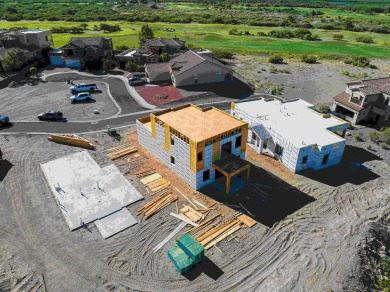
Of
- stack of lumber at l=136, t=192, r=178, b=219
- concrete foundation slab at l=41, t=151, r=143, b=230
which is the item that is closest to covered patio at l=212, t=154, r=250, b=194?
stack of lumber at l=136, t=192, r=178, b=219

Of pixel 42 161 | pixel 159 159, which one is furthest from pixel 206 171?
pixel 42 161

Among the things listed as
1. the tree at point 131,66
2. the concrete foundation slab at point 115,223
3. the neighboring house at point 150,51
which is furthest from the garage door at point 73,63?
the concrete foundation slab at point 115,223

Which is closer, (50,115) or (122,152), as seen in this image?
(122,152)

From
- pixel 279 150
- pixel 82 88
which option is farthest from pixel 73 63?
pixel 279 150

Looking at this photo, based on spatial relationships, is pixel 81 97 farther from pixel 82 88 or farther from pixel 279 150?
pixel 279 150

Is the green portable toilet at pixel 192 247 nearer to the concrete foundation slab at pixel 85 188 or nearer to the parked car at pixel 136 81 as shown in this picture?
the concrete foundation slab at pixel 85 188

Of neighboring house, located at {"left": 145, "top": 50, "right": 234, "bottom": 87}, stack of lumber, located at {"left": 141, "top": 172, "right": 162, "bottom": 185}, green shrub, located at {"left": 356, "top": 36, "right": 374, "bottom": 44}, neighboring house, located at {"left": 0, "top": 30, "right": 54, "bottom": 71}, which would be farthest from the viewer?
green shrub, located at {"left": 356, "top": 36, "right": 374, "bottom": 44}

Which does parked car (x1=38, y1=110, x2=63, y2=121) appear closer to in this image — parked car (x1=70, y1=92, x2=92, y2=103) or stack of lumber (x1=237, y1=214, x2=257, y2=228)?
parked car (x1=70, y1=92, x2=92, y2=103)

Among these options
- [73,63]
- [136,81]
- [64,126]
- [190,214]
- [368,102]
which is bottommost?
[190,214]
